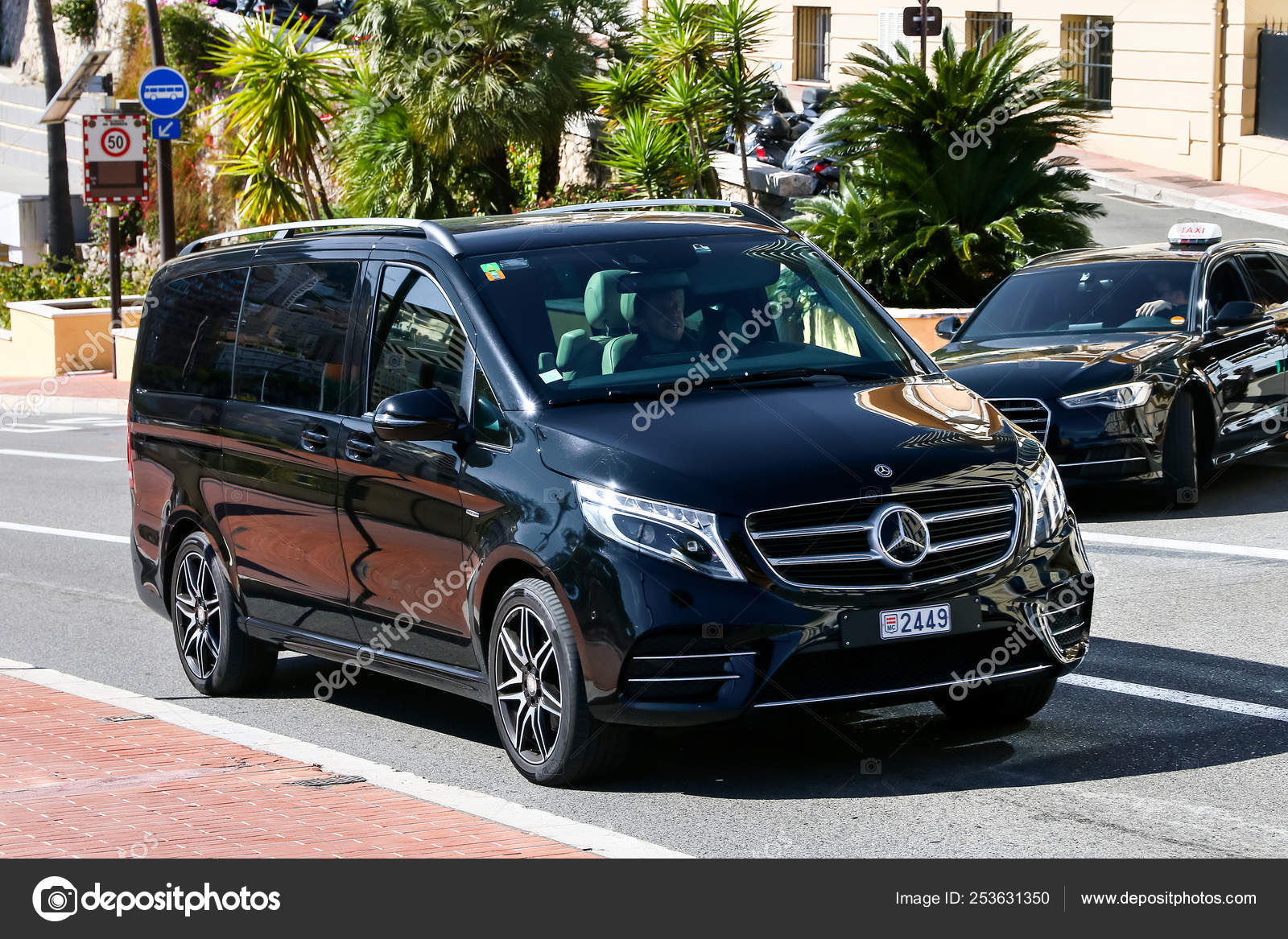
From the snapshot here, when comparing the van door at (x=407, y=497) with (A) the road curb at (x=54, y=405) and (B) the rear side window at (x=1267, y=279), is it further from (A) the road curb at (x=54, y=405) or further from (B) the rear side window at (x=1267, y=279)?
(A) the road curb at (x=54, y=405)

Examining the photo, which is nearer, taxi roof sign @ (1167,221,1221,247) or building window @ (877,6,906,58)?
taxi roof sign @ (1167,221,1221,247)

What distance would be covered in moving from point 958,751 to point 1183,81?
2850cm

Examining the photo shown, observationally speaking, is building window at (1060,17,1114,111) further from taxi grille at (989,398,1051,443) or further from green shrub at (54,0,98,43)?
green shrub at (54,0,98,43)

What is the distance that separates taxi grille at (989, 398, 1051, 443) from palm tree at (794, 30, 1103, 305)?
7.10 meters

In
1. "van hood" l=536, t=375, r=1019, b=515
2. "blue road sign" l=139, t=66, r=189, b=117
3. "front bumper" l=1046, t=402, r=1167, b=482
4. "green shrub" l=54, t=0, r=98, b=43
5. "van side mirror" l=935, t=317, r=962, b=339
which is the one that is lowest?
"front bumper" l=1046, t=402, r=1167, b=482

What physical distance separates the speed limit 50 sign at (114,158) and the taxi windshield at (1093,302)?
19.4m

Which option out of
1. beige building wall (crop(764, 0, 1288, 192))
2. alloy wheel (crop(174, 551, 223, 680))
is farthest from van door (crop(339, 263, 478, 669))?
beige building wall (crop(764, 0, 1288, 192))

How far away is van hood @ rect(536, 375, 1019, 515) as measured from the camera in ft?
19.6

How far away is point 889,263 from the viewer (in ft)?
61.8

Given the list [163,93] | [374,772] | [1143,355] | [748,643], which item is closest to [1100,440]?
[1143,355]

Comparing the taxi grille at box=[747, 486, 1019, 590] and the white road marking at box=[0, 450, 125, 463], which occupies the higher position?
the taxi grille at box=[747, 486, 1019, 590]

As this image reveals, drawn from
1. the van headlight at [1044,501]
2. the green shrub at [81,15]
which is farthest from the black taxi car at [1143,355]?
the green shrub at [81,15]

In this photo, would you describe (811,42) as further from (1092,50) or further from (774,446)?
(774,446)
